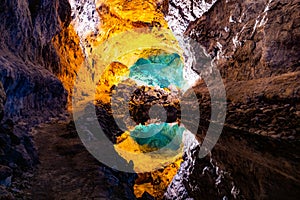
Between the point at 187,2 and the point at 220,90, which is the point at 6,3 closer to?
the point at 220,90

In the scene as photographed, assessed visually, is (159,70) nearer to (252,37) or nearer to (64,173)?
(252,37)

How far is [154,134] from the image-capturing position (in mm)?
13438

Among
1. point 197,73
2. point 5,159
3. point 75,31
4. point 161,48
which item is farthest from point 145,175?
point 161,48

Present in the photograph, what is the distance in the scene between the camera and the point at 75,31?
11312mm

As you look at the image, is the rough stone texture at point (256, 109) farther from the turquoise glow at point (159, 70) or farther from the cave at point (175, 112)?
the turquoise glow at point (159, 70)

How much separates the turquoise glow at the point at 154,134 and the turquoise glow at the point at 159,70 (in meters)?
4.56

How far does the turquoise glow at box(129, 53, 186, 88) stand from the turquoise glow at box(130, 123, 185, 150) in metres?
4.56

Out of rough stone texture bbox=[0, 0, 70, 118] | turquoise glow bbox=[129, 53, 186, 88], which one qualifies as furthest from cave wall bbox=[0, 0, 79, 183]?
turquoise glow bbox=[129, 53, 186, 88]

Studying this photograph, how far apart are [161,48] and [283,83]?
12.3m

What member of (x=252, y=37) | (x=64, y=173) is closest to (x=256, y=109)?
(x=252, y=37)

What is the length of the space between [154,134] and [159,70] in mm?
6479

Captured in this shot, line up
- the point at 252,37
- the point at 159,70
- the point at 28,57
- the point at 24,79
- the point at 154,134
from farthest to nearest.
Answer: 1. the point at 159,70
2. the point at 154,134
3. the point at 28,57
4. the point at 252,37
5. the point at 24,79

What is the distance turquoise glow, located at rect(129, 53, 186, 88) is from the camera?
17109mm

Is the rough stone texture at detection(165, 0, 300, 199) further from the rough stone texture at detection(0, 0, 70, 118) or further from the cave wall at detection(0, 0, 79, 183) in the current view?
the rough stone texture at detection(0, 0, 70, 118)
